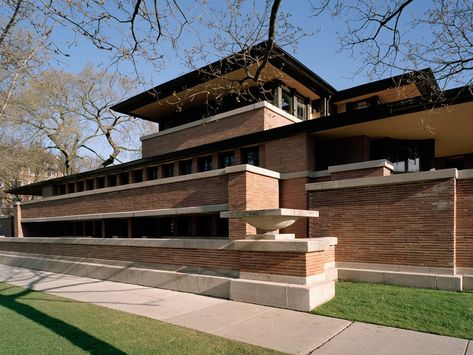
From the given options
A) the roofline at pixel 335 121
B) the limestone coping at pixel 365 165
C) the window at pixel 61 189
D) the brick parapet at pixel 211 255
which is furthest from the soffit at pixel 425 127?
the window at pixel 61 189

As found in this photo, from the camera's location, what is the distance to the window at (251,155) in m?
15.7

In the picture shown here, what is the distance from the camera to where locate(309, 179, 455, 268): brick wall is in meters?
9.52

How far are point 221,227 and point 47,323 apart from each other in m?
9.27

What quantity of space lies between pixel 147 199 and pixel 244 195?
6.74 m

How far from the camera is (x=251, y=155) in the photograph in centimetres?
1589

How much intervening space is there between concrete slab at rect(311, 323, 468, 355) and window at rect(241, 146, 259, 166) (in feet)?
32.3

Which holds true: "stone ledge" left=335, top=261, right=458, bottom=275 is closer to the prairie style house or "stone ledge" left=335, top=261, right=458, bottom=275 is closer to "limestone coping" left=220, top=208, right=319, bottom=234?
the prairie style house

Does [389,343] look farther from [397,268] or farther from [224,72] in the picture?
[224,72]

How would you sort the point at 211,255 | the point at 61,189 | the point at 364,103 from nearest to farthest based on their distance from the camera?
1. the point at 211,255
2. the point at 364,103
3. the point at 61,189

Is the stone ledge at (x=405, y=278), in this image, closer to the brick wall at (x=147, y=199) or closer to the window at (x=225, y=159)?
the brick wall at (x=147, y=199)

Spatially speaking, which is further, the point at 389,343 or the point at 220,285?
the point at 220,285

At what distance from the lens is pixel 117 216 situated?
18.0 m

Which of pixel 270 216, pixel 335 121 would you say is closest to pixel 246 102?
pixel 335 121

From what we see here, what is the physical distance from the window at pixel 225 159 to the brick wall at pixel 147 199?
2.45 meters
